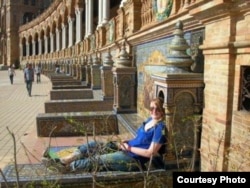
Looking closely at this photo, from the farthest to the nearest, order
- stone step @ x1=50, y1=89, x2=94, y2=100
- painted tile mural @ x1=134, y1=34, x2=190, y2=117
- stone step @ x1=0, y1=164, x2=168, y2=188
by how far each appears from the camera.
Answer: stone step @ x1=50, y1=89, x2=94, y2=100, painted tile mural @ x1=134, y1=34, x2=190, y2=117, stone step @ x1=0, y1=164, x2=168, y2=188

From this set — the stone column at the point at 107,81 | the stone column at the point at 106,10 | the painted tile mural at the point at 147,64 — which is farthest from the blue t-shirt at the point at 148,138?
the stone column at the point at 106,10

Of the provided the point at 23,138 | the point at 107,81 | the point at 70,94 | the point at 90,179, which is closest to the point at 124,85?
the point at 107,81

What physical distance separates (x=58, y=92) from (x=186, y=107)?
9.55 m

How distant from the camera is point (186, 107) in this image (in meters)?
4.69

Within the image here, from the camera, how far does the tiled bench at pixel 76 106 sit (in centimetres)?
1048

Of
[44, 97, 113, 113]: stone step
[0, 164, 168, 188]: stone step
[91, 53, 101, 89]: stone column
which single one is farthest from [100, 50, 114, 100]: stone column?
[0, 164, 168, 188]: stone step

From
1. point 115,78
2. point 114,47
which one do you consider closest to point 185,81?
point 115,78

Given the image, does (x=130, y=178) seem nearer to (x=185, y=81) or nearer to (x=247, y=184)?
(x=185, y=81)

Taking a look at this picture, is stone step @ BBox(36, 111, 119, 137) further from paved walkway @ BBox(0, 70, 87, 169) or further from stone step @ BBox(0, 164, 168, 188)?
stone step @ BBox(0, 164, 168, 188)

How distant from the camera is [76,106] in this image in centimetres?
1052

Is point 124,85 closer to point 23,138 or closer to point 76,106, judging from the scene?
point 76,106

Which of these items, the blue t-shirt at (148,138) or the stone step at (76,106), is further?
the stone step at (76,106)

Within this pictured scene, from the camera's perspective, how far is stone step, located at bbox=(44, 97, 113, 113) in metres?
10.5

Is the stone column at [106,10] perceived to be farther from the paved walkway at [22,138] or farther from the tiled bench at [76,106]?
the tiled bench at [76,106]
